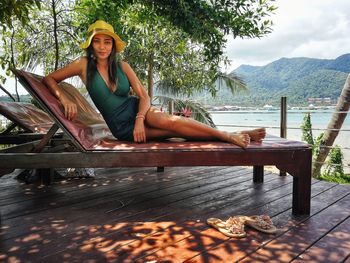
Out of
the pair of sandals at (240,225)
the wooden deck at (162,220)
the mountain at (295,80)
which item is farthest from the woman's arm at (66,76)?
the mountain at (295,80)

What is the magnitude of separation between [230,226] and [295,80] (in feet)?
238

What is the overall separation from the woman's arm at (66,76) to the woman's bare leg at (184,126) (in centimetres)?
60

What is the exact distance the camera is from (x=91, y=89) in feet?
8.43

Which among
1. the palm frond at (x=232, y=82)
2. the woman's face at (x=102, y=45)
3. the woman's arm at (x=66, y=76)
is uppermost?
the palm frond at (x=232, y=82)

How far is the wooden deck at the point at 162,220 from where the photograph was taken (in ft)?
5.65

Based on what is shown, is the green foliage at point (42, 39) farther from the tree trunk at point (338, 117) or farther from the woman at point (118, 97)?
the tree trunk at point (338, 117)

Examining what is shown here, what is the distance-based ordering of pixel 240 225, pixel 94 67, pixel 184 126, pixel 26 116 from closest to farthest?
pixel 240 225 → pixel 184 126 → pixel 94 67 → pixel 26 116

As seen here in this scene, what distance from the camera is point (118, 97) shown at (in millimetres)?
2637

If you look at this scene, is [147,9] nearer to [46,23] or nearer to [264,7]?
[264,7]

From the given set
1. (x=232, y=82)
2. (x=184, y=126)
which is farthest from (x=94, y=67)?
(x=232, y=82)

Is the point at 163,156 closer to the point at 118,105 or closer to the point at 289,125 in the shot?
the point at 118,105

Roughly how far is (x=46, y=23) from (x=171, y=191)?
6324 millimetres

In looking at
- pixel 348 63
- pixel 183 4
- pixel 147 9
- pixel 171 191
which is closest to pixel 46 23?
pixel 147 9

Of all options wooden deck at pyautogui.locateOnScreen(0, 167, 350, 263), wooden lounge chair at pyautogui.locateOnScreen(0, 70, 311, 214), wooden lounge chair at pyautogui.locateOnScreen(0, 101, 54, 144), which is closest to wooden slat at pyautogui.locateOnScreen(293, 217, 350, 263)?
wooden deck at pyautogui.locateOnScreen(0, 167, 350, 263)
